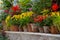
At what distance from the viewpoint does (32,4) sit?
616cm

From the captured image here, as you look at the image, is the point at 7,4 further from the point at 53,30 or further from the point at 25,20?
the point at 53,30

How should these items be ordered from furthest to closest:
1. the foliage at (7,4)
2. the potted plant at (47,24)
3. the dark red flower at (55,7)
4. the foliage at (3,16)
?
the foliage at (7,4) → the foliage at (3,16) → the dark red flower at (55,7) → the potted plant at (47,24)

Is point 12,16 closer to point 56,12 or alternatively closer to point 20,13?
point 20,13

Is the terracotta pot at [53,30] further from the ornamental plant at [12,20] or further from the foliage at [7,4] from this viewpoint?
the foliage at [7,4]

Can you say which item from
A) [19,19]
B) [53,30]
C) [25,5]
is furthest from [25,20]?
[53,30]

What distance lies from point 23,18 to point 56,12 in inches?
38.2

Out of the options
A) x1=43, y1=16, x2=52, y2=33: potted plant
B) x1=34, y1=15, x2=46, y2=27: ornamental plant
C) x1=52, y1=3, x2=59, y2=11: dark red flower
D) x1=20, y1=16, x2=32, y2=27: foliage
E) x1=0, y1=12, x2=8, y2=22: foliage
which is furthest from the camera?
x1=0, y1=12, x2=8, y2=22: foliage

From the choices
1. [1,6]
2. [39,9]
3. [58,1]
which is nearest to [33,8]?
[39,9]

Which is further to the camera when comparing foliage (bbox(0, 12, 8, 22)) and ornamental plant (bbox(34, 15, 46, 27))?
foliage (bbox(0, 12, 8, 22))

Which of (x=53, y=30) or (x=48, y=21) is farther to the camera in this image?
(x=48, y=21)

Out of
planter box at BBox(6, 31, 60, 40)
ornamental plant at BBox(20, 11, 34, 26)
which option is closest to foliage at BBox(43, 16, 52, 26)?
planter box at BBox(6, 31, 60, 40)

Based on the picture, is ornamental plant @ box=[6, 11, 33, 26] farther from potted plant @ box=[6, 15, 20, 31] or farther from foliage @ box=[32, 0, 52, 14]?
foliage @ box=[32, 0, 52, 14]

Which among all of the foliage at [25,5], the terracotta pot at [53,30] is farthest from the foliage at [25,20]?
the terracotta pot at [53,30]

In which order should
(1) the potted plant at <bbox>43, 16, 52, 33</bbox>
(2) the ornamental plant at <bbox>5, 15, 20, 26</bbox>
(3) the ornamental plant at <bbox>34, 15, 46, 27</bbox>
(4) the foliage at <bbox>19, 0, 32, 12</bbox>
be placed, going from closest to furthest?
1. (1) the potted plant at <bbox>43, 16, 52, 33</bbox>
2. (3) the ornamental plant at <bbox>34, 15, 46, 27</bbox>
3. (2) the ornamental plant at <bbox>5, 15, 20, 26</bbox>
4. (4) the foliage at <bbox>19, 0, 32, 12</bbox>
